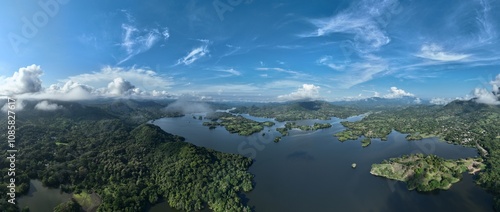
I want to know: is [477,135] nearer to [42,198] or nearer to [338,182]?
[338,182]

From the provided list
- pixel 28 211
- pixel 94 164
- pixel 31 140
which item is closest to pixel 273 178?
pixel 94 164

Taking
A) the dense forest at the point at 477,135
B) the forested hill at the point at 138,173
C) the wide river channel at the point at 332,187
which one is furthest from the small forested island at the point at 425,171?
the forested hill at the point at 138,173

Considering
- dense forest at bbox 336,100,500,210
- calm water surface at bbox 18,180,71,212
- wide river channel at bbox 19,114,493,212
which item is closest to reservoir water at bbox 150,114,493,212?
wide river channel at bbox 19,114,493,212

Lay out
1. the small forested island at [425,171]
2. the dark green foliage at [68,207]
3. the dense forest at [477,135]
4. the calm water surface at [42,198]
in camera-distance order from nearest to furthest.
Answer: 1. the dark green foliage at [68,207]
2. the calm water surface at [42,198]
3. the small forested island at [425,171]
4. the dense forest at [477,135]

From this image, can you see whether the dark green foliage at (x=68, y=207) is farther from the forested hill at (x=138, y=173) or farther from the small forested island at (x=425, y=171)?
the small forested island at (x=425, y=171)

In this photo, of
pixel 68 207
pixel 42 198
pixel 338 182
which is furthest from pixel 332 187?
pixel 42 198
